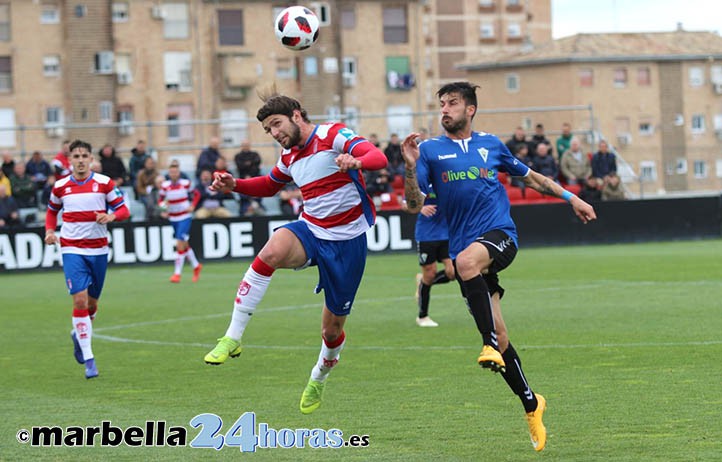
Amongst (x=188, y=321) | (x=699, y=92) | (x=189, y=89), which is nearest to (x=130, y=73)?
(x=189, y=89)

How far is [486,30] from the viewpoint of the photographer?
358 feet

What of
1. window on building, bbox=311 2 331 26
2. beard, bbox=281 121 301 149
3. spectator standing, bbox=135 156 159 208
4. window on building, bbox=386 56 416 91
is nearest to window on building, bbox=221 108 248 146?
window on building, bbox=311 2 331 26

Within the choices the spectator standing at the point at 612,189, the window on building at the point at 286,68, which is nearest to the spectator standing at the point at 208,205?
the spectator standing at the point at 612,189

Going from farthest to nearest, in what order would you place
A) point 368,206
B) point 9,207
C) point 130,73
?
point 130,73 < point 9,207 < point 368,206

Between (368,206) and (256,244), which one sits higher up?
(368,206)

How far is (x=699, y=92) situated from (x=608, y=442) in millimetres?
75483

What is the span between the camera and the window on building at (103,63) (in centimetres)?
6450

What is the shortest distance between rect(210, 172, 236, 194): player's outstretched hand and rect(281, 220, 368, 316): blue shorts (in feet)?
1.96

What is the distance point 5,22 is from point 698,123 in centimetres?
4383

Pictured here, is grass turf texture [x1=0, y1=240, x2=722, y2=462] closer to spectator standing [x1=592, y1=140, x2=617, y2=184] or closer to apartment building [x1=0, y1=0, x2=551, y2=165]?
spectator standing [x1=592, y1=140, x2=617, y2=184]

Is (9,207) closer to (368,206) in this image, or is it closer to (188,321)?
(188,321)

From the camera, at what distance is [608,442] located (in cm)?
877

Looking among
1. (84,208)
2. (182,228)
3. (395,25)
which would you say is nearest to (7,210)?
(182,228)

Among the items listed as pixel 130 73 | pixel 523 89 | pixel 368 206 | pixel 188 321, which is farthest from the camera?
pixel 523 89
